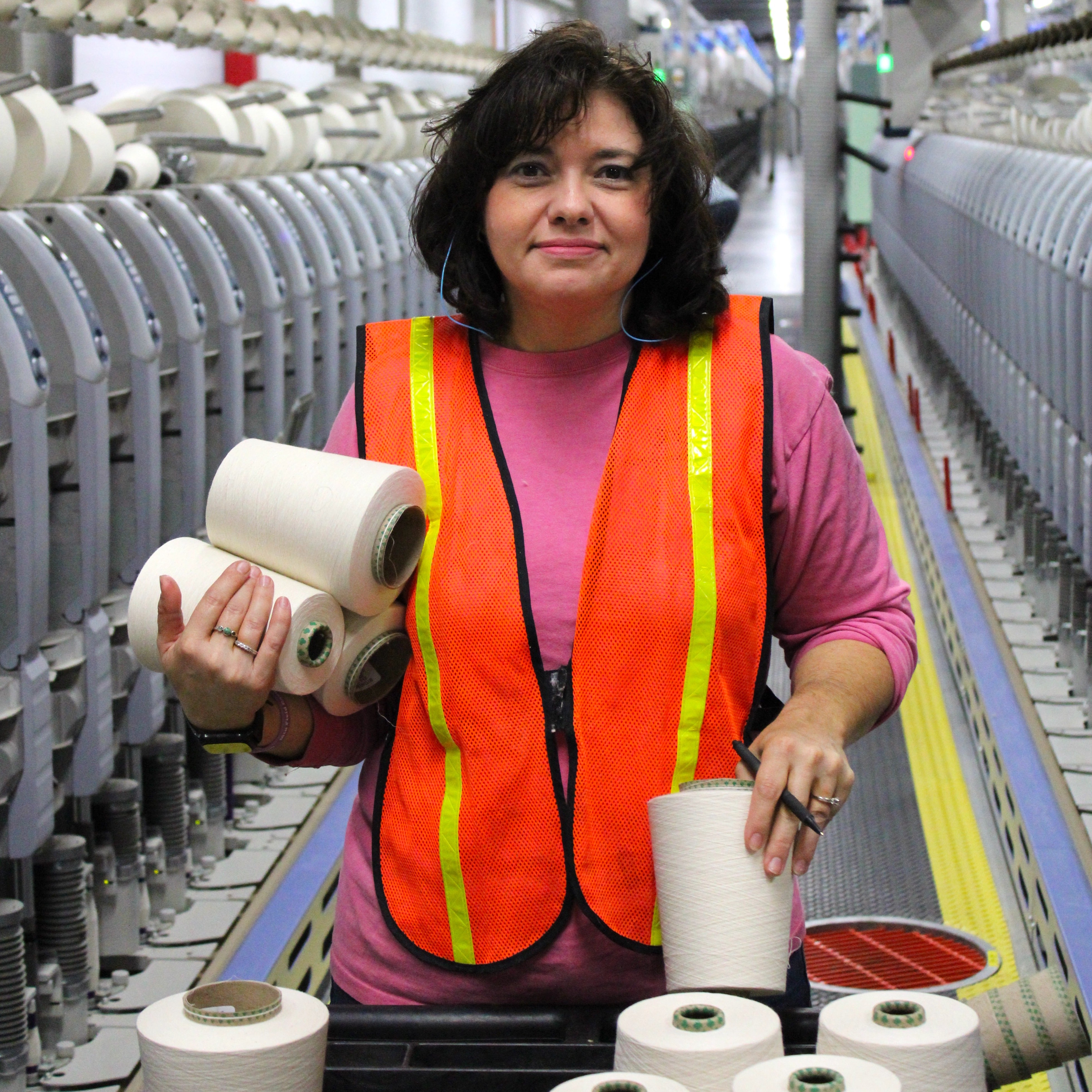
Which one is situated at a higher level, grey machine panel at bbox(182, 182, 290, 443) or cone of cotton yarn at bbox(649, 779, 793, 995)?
grey machine panel at bbox(182, 182, 290, 443)

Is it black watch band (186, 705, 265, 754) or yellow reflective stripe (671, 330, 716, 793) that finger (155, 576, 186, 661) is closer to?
black watch band (186, 705, 265, 754)

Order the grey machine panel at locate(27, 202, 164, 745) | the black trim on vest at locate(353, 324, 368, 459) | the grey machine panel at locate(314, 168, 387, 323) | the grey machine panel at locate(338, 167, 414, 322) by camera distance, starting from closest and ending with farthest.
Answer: the black trim on vest at locate(353, 324, 368, 459) < the grey machine panel at locate(27, 202, 164, 745) < the grey machine panel at locate(314, 168, 387, 323) < the grey machine panel at locate(338, 167, 414, 322)

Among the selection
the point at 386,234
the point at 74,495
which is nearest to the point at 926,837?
the point at 74,495

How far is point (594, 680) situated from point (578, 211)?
1.38ft

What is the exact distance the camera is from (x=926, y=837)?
3.99m

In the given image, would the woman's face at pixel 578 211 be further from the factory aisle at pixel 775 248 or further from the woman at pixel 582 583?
the factory aisle at pixel 775 248

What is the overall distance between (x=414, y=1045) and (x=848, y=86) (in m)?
17.8

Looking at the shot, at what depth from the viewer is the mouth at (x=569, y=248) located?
146 cm

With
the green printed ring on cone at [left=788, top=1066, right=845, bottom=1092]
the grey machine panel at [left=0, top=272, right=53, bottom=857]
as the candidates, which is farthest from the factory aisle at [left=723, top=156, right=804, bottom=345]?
the green printed ring on cone at [left=788, top=1066, right=845, bottom=1092]

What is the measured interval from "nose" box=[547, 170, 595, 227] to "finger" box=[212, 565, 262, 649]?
16.4 inches

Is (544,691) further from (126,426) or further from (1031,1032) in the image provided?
(126,426)

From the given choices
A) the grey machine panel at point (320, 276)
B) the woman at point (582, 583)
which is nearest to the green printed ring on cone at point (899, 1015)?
the woman at point (582, 583)

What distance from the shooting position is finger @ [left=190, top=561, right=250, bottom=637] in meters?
1.39

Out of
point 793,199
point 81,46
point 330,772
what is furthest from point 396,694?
point 793,199
